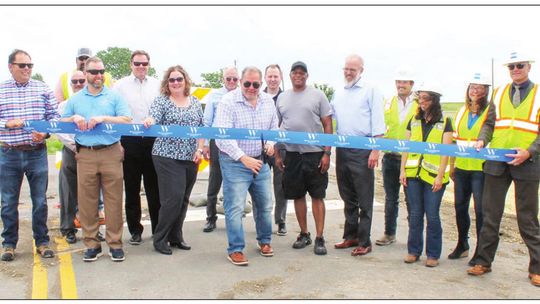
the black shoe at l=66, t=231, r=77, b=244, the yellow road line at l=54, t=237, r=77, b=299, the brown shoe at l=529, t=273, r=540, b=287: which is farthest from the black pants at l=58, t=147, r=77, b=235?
the brown shoe at l=529, t=273, r=540, b=287

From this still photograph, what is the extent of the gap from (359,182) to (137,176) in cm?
269

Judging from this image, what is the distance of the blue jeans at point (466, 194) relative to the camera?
18.9 feet

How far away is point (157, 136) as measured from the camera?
18.8 feet

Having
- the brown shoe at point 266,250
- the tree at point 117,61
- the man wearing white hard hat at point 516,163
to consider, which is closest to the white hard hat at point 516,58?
the man wearing white hard hat at point 516,163

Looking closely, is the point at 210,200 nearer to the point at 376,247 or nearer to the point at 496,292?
the point at 376,247

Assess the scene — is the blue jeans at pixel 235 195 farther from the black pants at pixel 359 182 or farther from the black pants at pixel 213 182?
the black pants at pixel 213 182

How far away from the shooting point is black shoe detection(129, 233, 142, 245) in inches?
254

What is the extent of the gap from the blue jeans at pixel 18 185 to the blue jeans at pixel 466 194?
4.68 meters

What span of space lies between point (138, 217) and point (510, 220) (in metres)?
5.73

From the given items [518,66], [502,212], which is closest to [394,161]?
[502,212]

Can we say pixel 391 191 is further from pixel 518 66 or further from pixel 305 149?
pixel 518 66

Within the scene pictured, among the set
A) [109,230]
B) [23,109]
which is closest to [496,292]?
[109,230]

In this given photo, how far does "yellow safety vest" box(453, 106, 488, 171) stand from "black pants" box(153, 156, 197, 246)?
120 inches

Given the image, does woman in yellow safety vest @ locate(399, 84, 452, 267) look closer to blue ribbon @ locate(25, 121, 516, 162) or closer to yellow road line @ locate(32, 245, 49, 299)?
blue ribbon @ locate(25, 121, 516, 162)
